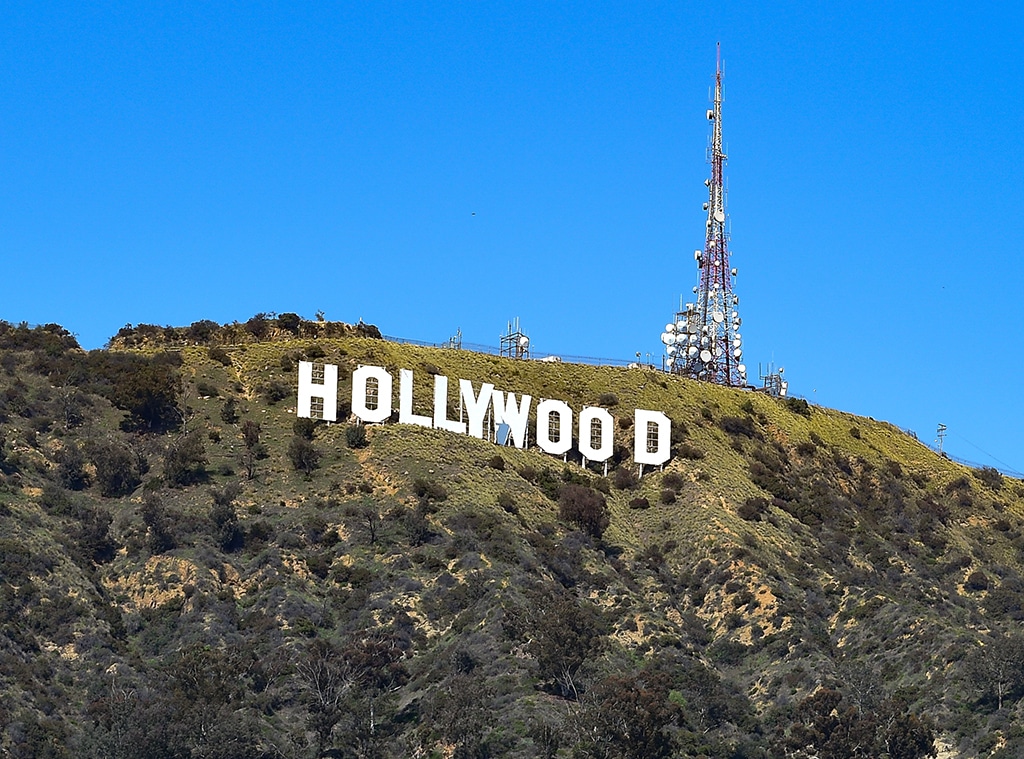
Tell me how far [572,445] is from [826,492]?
679 inches

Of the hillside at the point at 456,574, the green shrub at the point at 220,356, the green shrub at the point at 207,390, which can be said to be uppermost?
the green shrub at the point at 220,356

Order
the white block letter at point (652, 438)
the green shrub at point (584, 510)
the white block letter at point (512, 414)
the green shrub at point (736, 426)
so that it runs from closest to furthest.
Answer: the green shrub at point (584, 510), the white block letter at point (512, 414), the white block letter at point (652, 438), the green shrub at point (736, 426)

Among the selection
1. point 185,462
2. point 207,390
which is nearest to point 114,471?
point 185,462

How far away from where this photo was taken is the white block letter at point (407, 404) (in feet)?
411

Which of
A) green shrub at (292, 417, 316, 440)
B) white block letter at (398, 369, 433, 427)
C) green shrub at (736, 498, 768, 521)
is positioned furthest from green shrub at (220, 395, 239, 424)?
green shrub at (736, 498, 768, 521)

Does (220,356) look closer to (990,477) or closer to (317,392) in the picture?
(317,392)

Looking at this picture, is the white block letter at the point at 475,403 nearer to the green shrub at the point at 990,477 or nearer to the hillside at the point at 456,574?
the hillside at the point at 456,574

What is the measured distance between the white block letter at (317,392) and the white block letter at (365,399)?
137 cm

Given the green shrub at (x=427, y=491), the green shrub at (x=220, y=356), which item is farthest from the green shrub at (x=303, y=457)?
the green shrub at (x=220, y=356)

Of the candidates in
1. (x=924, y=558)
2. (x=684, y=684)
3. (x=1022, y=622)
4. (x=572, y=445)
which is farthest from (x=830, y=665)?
(x=572, y=445)

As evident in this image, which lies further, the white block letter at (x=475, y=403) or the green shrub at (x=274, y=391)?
the green shrub at (x=274, y=391)

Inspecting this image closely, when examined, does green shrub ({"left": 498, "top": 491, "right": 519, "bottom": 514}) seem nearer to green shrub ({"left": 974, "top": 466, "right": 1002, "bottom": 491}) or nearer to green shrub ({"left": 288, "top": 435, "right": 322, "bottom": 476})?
green shrub ({"left": 288, "top": 435, "right": 322, "bottom": 476})

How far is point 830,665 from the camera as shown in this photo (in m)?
104

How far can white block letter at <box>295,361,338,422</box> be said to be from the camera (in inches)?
4875
